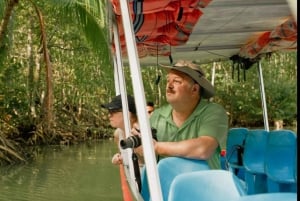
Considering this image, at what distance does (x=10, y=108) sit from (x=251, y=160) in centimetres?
1796

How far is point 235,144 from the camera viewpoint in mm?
5484

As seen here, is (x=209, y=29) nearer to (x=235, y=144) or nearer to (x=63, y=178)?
(x=235, y=144)

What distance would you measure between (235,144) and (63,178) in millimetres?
9986

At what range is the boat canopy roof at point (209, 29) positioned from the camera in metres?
3.30

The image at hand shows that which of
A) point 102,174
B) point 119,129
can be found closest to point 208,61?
point 119,129

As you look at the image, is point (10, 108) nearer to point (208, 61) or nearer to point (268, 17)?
point (208, 61)

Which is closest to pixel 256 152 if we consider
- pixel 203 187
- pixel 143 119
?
pixel 203 187

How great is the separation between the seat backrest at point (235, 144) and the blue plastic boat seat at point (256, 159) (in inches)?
16.9

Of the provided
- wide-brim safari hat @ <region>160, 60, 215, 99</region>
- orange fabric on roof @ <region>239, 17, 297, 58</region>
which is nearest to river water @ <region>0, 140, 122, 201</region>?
orange fabric on roof @ <region>239, 17, 297, 58</region>


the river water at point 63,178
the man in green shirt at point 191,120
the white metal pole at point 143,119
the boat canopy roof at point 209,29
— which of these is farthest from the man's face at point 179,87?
the river water at point 63,178

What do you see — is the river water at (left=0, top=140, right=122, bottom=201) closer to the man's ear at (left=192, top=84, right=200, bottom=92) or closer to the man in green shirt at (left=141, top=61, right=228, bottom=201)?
the man in green shirt at (left=141, top=61, right=228, bottom=201)

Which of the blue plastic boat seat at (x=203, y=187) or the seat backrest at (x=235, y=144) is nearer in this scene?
the blue plastic boat seat at (x=203, y=187)

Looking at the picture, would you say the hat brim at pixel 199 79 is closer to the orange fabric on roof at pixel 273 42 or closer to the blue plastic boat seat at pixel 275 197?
the orange fabric on roof at pixel 273 42

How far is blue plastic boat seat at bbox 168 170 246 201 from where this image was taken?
2.46m
